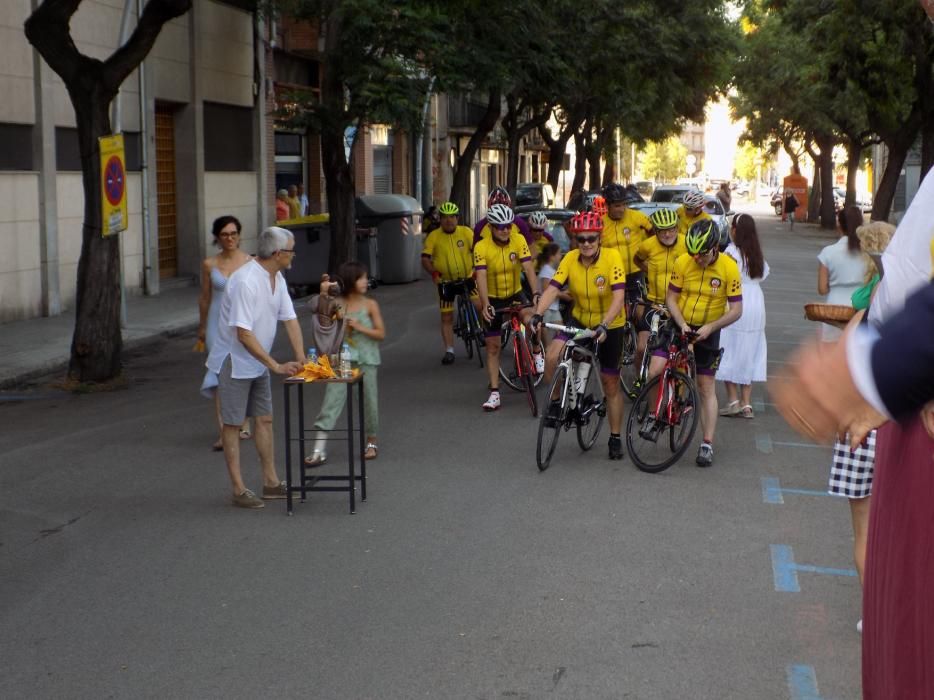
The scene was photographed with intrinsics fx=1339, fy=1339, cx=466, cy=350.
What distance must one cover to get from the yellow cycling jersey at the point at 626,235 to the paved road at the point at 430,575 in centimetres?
301

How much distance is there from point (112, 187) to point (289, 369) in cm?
676

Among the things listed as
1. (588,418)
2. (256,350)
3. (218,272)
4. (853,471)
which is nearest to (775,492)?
(588,418)

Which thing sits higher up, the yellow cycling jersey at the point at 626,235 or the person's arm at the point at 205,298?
the yellow cycling jersey at the point at 626,235

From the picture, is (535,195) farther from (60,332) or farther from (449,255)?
(449,255)

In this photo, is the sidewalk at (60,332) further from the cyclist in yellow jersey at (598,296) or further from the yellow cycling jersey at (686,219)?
the yellow cycling jersey at (686,219)

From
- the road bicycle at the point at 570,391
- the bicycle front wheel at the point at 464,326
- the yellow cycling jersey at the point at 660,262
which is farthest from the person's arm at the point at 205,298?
the bicycle front wheel at the point at 464,326

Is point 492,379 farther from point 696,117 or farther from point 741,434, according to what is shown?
point 696,117

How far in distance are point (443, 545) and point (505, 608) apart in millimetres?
1212

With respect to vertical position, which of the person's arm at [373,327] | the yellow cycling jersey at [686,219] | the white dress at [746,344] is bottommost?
the white dress at [746,344]

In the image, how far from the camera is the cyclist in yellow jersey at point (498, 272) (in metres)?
12.0

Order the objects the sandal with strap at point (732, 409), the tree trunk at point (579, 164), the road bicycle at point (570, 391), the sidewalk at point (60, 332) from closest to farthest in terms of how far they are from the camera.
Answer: the road bicycle at point (570, 391)
the sandal with strap at point (732, 409)
the sidewalk at point (60, 332)
the tree trunk at point (579, 164)

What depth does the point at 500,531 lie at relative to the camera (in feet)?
24.8

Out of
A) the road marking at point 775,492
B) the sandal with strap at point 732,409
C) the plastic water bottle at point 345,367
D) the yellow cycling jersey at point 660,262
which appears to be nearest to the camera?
the plastic water bottle at point 345,367

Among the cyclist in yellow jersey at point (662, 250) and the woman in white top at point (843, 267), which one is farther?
the cyclist in yellow jersey at point (662, 250)
